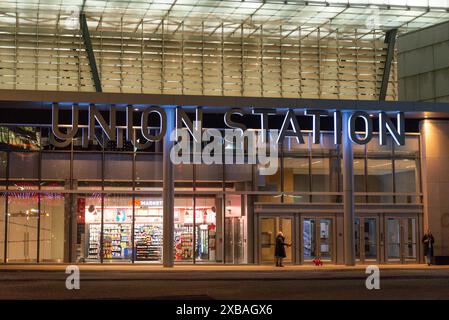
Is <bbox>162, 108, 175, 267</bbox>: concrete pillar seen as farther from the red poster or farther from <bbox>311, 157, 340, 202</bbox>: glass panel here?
<bbox>311, 157, 340, 202</bbox>: glass panel

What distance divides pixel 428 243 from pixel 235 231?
9.16 m

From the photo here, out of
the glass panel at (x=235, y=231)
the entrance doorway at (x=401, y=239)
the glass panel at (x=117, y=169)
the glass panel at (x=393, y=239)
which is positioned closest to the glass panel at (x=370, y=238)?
the entrance doorway at (x=401, y=239)

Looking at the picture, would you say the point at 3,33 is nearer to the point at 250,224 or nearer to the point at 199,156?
the point at 199,156

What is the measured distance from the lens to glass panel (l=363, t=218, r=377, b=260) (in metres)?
37.0

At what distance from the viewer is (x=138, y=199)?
35781 mm

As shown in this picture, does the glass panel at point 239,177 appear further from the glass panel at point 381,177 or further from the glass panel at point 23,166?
the glass panel at point 23,166

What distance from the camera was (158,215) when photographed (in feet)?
118

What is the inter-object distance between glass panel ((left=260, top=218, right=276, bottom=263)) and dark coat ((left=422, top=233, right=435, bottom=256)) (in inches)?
282

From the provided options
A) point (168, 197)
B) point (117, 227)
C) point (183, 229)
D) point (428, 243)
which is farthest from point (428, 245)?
point (117, 227)

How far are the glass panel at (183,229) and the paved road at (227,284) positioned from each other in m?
4.21

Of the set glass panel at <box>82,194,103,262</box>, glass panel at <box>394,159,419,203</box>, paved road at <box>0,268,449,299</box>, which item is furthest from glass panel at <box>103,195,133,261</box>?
glass panel at <box>394,159,419,203</box>
